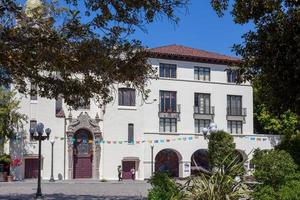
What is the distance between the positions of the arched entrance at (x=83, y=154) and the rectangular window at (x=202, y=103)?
1123 centimetres

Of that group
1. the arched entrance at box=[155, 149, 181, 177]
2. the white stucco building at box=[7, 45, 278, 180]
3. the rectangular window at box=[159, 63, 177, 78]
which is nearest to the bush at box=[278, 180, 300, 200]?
the white stucco building at box=[7, 45, 278, 180]

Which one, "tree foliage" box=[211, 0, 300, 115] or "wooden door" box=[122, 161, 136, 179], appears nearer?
"tree foliage" box=[211, 0, 300, 115]

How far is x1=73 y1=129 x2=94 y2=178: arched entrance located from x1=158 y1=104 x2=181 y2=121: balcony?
23.5 feet

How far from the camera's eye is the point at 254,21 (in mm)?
13414

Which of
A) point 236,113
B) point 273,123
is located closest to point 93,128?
point 236,113


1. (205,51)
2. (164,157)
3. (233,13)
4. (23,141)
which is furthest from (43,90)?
(205,51)

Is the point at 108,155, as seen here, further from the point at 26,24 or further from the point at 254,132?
the point at 26,24

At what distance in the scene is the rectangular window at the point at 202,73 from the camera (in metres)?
61.5

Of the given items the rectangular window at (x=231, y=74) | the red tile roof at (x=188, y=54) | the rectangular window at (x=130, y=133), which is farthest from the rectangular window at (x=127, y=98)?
the rectangular window at (x=231, y=74)

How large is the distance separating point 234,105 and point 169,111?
25.0ft

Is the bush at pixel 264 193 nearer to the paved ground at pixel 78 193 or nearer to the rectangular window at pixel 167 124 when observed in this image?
the paved ground at pixel 78 193

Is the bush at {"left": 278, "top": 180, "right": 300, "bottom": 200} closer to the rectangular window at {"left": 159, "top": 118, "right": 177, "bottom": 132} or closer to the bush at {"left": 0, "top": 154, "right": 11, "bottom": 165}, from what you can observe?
the bush at {"left": 0, "top": 154, "right": 11, "bottom": 165}

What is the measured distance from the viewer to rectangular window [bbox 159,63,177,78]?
5962cm

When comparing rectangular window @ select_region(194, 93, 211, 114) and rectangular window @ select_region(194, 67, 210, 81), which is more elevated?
rectangular window @ select_region(194, 67, 210, 81)
